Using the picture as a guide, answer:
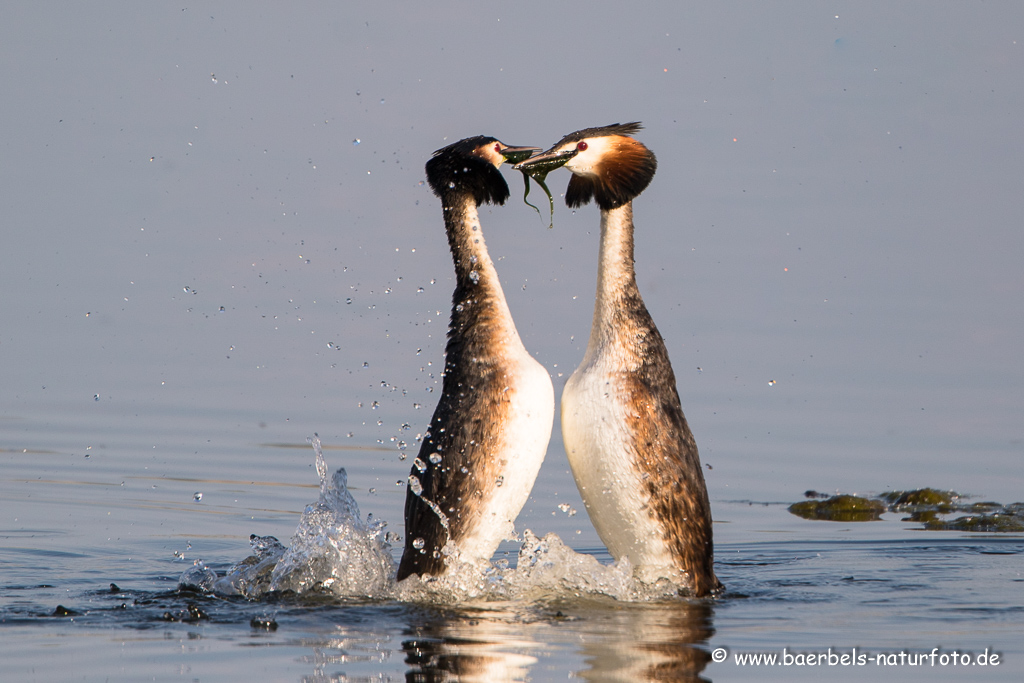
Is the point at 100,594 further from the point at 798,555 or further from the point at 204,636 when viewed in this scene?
the point at 798,555

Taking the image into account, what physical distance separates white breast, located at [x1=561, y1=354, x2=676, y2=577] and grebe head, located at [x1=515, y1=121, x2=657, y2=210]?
93cm

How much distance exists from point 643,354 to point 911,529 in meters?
3.13

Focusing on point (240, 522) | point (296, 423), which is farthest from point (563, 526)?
point (296, 423)

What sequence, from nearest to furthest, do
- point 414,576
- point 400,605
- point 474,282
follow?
point 400,605
point 414,576
point 474,282

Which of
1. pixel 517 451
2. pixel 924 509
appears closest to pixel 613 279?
pixel 517 451

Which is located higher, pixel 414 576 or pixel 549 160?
pixel 549 160

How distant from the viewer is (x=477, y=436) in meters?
7.95

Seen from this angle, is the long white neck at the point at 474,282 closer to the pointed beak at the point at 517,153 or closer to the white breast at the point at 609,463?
the pointed beak at the point at 517,153

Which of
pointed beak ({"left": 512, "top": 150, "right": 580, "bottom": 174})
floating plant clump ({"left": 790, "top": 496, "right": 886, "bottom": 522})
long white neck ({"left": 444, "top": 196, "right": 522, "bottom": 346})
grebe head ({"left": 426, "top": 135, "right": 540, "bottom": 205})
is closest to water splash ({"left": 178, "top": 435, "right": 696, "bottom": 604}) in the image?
long white neck ({"left": 444, "top": 196, "right": 522, "bottom": 346})

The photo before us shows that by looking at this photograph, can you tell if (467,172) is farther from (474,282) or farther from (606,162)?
(606,162)

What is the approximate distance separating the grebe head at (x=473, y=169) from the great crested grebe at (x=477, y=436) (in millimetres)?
324

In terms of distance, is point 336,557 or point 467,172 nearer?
point 336,557

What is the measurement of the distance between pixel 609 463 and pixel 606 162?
1.64m

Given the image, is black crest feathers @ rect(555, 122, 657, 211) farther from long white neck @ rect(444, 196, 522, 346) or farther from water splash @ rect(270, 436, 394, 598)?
water splash @ rect(270, 436, 394, 598)
